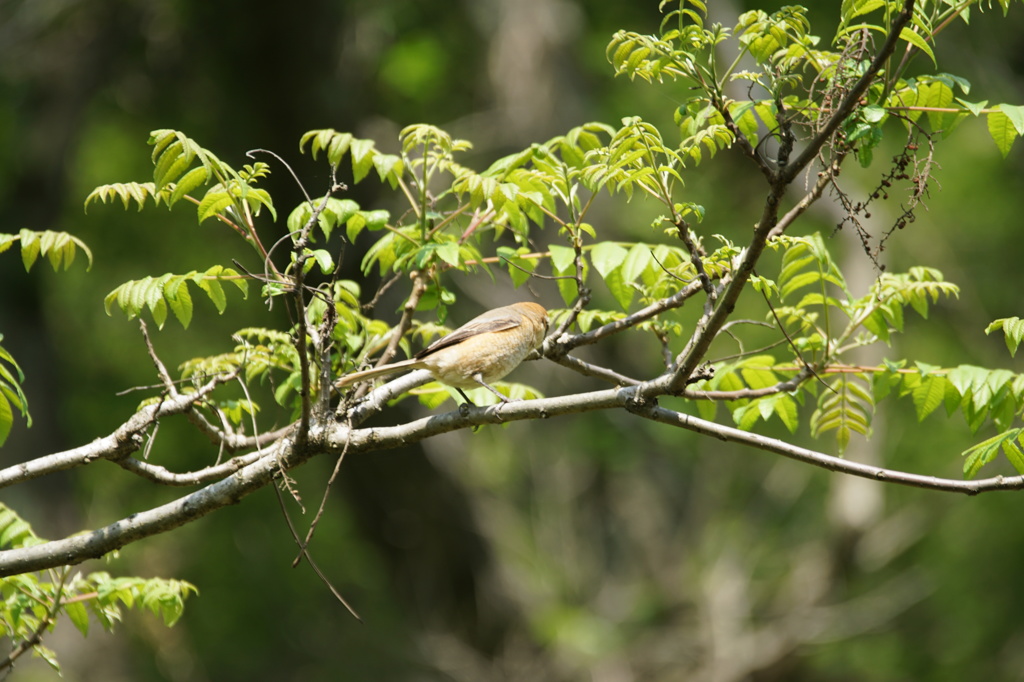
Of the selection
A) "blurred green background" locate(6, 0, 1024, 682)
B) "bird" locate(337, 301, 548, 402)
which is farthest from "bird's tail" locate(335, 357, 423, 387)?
"blurred green background" locate(6, 0, 1024, 682)

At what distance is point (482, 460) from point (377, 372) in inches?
385

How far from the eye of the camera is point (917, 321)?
47.1 ft

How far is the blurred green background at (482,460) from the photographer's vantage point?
445 inches

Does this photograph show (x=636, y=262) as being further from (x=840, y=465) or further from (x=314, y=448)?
(x=314, y=448)

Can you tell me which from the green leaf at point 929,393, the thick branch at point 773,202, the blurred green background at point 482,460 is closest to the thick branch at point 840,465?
the thick branch at point 773,202

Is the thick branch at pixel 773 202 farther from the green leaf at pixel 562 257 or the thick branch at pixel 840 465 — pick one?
the green leaf at pixel 562 257

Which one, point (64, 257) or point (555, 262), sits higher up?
point (555, 262)

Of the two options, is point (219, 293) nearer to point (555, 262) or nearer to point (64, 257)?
point (64, 257)

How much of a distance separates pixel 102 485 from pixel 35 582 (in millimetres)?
10740

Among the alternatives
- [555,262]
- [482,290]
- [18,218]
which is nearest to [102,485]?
[18,218]

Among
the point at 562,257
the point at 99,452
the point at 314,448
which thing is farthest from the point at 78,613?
the point at 562,257

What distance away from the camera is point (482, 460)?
13.4 metres

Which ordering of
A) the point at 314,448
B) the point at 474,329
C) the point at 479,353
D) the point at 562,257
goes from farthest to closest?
the point at 474,329, the point at 479,353, the point at 562,257, the point at 314,448

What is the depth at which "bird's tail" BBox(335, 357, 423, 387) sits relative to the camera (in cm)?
361
